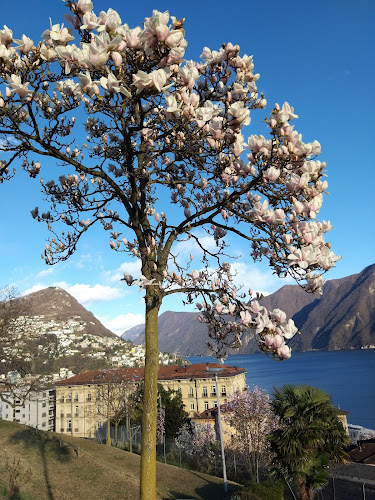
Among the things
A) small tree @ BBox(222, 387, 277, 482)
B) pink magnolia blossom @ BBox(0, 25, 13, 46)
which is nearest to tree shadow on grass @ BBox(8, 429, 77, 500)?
small tree @ BBox(222, 387, 277, 482)

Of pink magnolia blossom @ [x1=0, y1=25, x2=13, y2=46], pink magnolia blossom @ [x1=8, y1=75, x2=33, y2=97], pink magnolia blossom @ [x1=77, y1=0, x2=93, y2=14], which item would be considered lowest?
pink magnolia blossom @ [x1=8, y1=75, x2=33, y2=97]

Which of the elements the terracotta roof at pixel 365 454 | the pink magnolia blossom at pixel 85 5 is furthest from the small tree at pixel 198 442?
the pink magnolia blossom at pixel 85 5

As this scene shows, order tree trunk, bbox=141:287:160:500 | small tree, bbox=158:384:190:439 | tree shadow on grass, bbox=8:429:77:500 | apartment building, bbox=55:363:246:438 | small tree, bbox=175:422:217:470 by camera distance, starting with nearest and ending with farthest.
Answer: tree trunk, bbox=141:287:160:500, tree shadow on grass, bbox=8:429:77:500, small tree, bbox=175:422:217:470, small tree, bbox=158:384:190:439, apartment building, bbox=55:363:246:438

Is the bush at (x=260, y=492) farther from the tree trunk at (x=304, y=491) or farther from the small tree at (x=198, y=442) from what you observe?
the small tree at (x=198, y=442)

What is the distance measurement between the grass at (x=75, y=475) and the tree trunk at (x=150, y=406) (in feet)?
42.5

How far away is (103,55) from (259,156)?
181 centimetres

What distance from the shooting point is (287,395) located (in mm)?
14273

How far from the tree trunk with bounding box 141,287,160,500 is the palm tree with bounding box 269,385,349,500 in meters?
10.3

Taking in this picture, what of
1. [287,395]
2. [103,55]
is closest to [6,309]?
[287,395]

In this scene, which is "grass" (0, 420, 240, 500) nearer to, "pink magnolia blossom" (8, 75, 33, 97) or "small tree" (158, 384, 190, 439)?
"pink magnolia blossom" (8, 75, 33, 97)

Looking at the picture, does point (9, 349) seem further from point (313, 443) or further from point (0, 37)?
point (0, 37)

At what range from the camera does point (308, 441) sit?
13078 mm

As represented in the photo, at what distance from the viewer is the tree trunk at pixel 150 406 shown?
14.3 ft

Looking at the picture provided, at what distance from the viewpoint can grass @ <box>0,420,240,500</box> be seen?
17.0 meters
